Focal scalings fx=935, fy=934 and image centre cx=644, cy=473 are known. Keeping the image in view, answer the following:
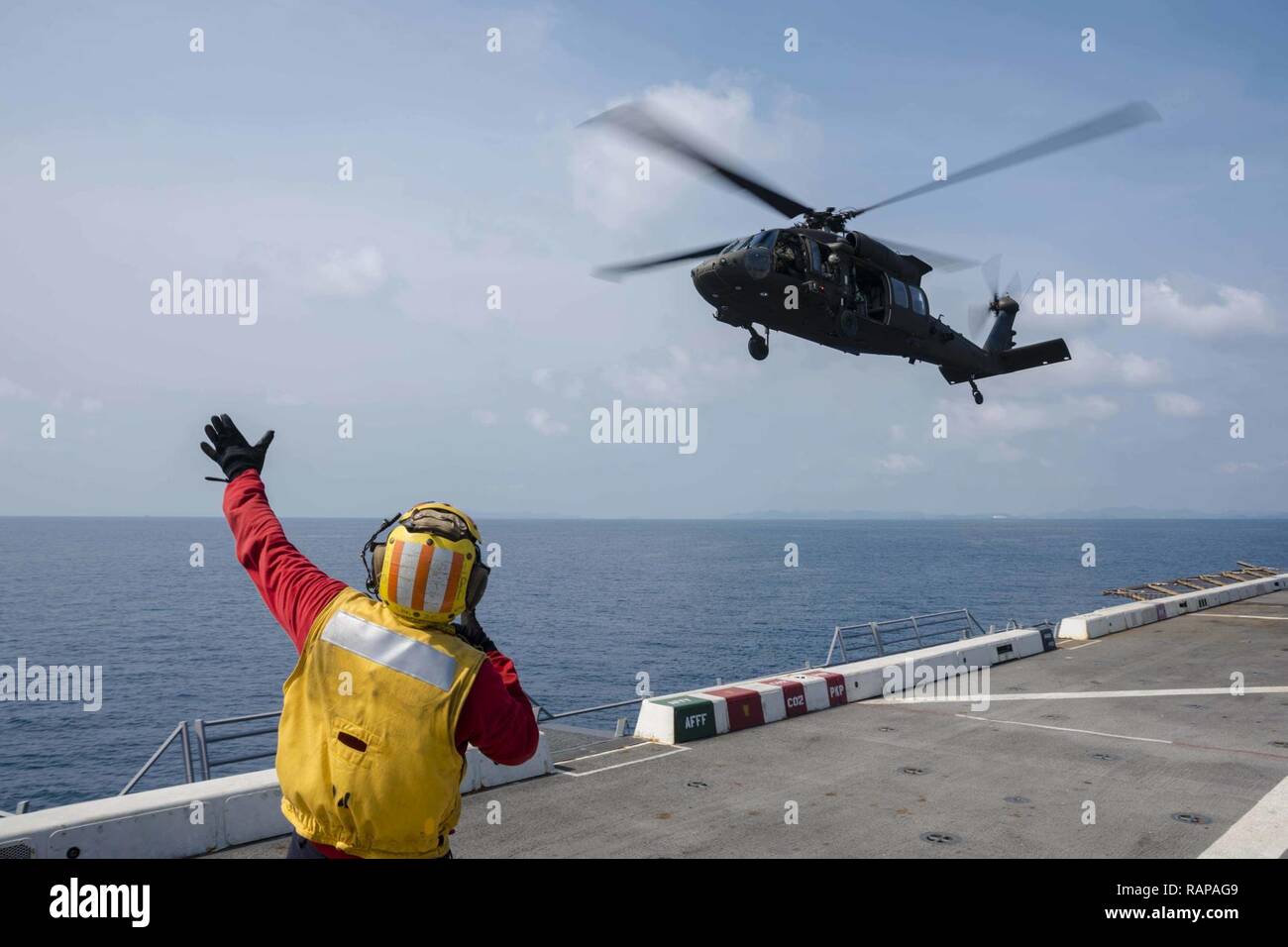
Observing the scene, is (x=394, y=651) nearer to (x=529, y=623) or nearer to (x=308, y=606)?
(x=308, y=606)

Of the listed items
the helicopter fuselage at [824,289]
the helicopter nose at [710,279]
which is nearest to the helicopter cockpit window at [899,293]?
the helicopter fuselage at [824,289]

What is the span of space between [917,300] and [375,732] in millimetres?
19480

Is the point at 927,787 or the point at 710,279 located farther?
the point at 710,279

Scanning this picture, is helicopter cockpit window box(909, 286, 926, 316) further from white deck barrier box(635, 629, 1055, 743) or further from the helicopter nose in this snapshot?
white deck barrier box(635, 629, 1055, 743)

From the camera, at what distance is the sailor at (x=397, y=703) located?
364cm

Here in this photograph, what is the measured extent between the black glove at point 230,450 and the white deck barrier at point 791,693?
10.1 meters

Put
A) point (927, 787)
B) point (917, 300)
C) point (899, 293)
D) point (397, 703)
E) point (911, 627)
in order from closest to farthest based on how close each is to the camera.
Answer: point (397, 703), point (927, 787), point (899, 293), point (917, 300), point (911, 627)

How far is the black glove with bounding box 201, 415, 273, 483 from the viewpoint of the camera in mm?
4375

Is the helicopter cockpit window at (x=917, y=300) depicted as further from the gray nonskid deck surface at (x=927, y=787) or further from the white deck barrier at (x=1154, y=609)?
the white deck barrier at (x=1154, y=609)

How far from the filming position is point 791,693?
51.3 feet

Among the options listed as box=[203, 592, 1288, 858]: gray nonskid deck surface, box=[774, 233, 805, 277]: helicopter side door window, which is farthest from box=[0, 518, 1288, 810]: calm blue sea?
box=[774, 233, 805, 277]: helicopter side door window

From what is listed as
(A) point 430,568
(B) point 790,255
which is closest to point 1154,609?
(B) point 790,255

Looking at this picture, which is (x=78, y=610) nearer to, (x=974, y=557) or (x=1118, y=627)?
(x=1118, y=627)

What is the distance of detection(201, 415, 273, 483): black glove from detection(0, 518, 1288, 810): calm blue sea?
3440cm
